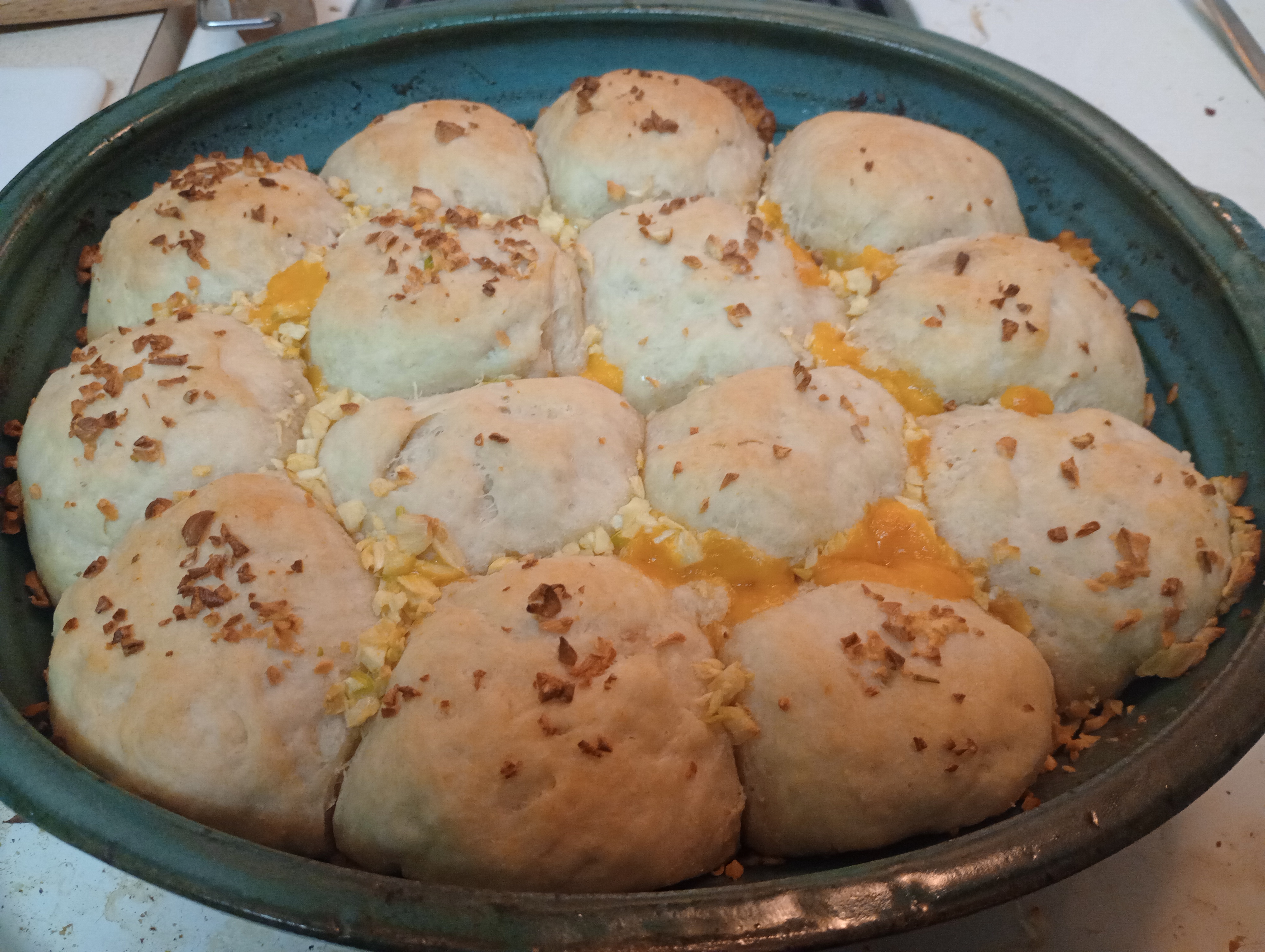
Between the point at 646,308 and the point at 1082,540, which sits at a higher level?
the point at 646,308

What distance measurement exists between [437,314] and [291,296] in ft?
1.03

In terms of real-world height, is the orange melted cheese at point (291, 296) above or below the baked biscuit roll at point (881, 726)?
above

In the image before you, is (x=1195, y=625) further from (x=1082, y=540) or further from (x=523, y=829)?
(x=523, y=829)

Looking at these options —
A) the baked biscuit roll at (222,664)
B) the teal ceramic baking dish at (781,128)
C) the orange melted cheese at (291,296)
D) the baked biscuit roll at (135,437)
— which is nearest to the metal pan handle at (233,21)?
the teal ceramic baking dish at (781,128)

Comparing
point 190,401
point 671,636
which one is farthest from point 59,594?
point 671,636

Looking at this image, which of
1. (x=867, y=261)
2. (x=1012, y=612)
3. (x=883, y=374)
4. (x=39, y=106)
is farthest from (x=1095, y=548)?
(x=39, y=106)

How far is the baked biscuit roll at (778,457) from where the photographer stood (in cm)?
114

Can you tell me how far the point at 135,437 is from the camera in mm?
1182

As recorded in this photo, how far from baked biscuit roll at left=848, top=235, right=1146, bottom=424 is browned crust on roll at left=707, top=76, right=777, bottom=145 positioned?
607 millimetres

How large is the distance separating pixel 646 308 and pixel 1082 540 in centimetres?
77

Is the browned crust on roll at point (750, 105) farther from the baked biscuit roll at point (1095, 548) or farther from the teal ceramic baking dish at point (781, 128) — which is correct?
the baked biscuit roll at point (1095, 548)

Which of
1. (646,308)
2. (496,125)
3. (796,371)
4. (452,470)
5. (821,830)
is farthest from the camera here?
(496,125)

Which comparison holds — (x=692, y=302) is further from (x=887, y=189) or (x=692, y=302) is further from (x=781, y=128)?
(x=781, y=128)

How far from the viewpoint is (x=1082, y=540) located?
115 cm
